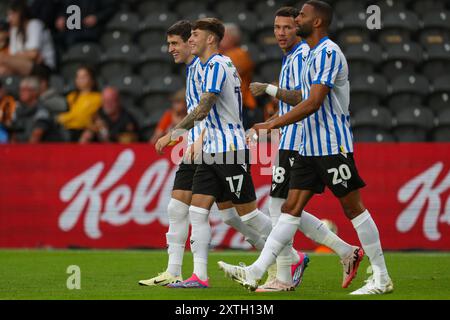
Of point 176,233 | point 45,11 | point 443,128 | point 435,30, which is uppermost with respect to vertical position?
point 45,11

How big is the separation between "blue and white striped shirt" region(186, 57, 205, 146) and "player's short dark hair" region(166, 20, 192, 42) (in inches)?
12.8

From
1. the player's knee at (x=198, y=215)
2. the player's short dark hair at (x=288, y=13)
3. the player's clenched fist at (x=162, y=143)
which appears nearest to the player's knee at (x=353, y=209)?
the player's knee at (x=198, y=215)

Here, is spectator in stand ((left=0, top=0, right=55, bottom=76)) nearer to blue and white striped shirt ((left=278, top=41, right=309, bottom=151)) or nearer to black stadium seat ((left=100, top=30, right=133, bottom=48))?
black stadium seat ((left=100, top=30, right=133, bottom=48))

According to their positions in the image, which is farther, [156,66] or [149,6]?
[149,6]

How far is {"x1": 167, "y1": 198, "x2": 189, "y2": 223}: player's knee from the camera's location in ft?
30.4

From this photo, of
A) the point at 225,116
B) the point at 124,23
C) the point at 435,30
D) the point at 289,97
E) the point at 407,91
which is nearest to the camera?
the point at 289,97

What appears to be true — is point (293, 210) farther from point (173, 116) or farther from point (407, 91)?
point (407, 91)

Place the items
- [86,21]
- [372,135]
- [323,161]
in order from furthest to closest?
1. [86,21]
2. [372,135]
3. [323,161]

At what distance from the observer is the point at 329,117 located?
8055mm

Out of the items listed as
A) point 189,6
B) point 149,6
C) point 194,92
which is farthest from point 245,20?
point 194,92

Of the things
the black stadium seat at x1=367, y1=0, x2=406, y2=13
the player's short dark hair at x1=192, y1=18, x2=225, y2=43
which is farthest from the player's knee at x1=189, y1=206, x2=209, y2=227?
the black stadium seat at x1=367, y1=0, x2=406, y2=13

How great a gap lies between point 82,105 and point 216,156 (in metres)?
7.14

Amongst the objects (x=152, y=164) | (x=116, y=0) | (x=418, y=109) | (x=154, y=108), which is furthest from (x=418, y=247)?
(x=116, y=0)

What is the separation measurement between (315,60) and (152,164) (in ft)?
21.5
